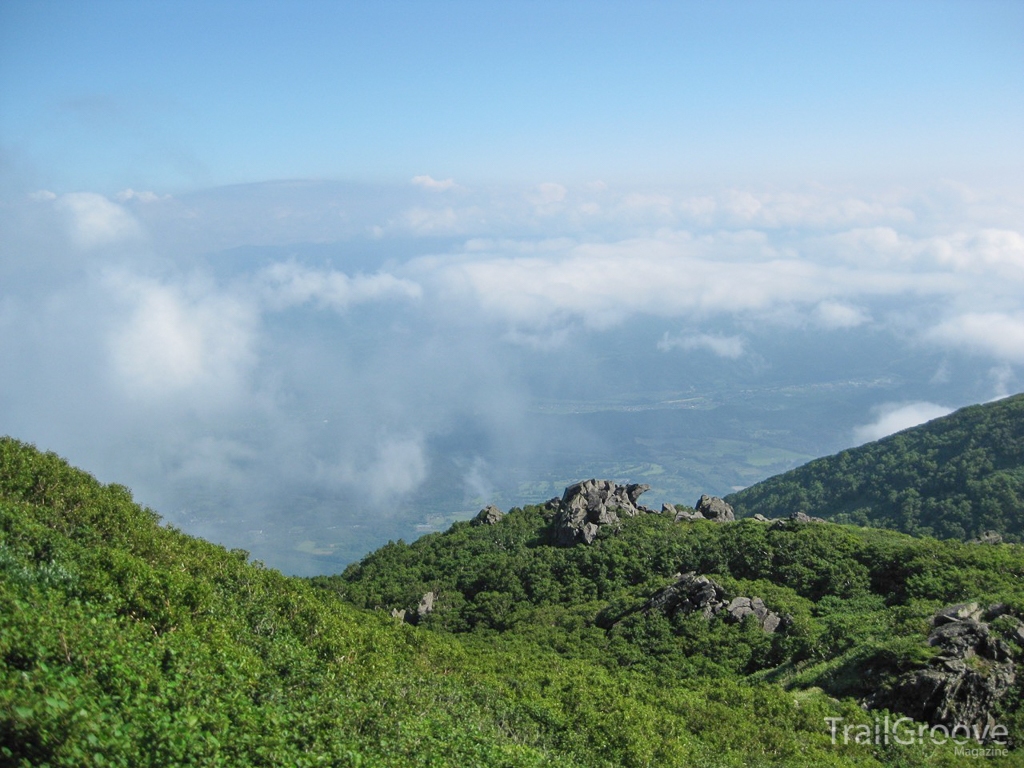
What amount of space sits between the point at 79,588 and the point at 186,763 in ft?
35.9

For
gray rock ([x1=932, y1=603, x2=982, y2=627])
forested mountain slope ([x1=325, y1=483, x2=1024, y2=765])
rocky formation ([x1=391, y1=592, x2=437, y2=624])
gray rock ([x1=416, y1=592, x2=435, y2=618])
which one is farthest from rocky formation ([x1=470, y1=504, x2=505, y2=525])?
gray rock ([x1=932, y1=603, x2=982, y2=627])

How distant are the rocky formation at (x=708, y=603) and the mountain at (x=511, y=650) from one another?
0.62 ft

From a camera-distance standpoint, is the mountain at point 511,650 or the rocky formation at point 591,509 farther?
the rocky formation at point 591,509

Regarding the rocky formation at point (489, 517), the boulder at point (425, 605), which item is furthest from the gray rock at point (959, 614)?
the rocky formation at point (489, 517)

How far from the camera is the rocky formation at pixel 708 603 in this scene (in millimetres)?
50375

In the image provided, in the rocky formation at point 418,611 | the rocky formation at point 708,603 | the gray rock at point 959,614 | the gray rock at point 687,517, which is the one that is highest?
the gray rock at point 687,517

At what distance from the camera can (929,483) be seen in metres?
112

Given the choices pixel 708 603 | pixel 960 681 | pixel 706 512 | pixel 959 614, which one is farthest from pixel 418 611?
A: pixel 960 681

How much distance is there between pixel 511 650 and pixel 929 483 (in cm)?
9001

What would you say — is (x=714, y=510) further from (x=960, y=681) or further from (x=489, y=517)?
(x=960, y=681)

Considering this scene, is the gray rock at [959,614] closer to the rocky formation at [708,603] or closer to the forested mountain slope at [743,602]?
the forested mountain slope at [743,602]

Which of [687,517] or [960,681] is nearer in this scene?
[960,681]

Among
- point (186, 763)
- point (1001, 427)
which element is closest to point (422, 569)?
point (186, 763)

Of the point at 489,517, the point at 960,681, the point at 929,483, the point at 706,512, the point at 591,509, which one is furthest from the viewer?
the point at 929,483
